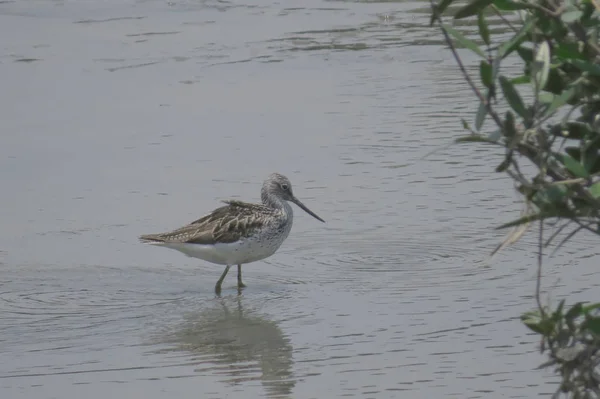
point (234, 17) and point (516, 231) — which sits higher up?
point (516, 231)

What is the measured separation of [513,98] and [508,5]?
0.80ft

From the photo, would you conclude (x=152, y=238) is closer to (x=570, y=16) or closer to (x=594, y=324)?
(x=594, y=324)

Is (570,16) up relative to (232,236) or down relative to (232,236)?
up

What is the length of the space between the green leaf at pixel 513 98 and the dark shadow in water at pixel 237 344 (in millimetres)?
3341

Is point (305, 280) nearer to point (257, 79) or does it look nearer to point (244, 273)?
point (244, 273)

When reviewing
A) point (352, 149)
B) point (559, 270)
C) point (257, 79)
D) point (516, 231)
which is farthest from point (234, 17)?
point (516, 231)

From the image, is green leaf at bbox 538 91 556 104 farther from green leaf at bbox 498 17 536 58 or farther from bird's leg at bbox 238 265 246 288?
bird's leg at bbox 238 265 246 288

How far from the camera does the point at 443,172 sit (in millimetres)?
10250

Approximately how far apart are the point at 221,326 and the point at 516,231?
4.36 meters

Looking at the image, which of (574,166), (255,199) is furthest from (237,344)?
(574,166)

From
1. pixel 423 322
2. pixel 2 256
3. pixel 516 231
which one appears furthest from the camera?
pixel 2 256

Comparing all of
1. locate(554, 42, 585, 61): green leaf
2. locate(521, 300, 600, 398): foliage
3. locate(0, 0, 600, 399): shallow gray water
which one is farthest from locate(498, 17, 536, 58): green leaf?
locate(0, 0, 600, 399): shallow gray water

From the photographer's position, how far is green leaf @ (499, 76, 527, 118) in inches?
124

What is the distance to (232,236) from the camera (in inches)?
338
